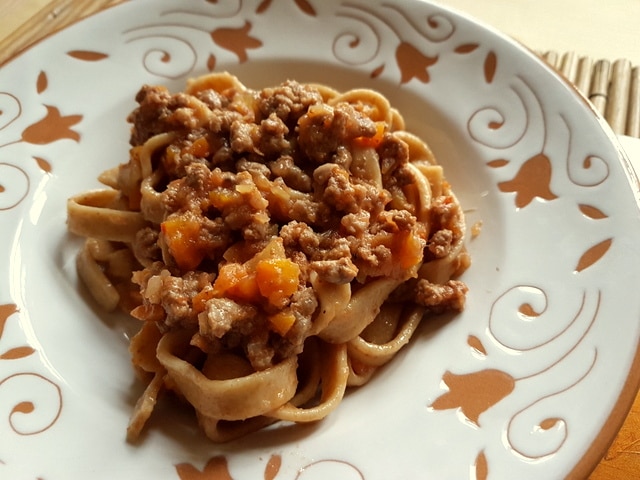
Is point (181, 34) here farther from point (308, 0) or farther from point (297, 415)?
point (297, 415)

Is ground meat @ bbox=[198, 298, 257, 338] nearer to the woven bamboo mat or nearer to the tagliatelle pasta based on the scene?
the tagliatelle pasta

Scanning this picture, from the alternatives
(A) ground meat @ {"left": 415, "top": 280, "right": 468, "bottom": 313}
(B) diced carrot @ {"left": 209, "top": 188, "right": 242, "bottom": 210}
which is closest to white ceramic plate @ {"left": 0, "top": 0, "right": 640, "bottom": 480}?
(A) ground meat @ {"left": 415, "top": 280, "right": 468, "bottom": 313}

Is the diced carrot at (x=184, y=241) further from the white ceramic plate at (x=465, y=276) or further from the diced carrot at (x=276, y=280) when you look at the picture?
the white ceramic plate at (x=465, y=276)

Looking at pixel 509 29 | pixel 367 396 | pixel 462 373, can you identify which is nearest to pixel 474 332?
pixel 462 373

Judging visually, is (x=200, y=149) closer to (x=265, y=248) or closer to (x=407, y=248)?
(x=265, y=248)

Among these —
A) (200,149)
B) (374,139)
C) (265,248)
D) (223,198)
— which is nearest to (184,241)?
(223,198)

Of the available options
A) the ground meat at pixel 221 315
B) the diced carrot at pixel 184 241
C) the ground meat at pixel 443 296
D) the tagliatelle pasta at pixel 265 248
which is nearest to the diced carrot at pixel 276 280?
the tagliatelle pasta at pixel 265 248

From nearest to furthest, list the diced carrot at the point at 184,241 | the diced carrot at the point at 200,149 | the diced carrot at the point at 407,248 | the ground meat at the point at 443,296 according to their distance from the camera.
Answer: the diced carrot at the point at 184,241 < the diced carrot at the point at 407,248 < the ground meat at the point at 443,296 < the diced carrot at the point at 200,149
